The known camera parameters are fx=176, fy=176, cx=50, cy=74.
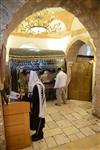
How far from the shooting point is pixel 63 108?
21.2 ft

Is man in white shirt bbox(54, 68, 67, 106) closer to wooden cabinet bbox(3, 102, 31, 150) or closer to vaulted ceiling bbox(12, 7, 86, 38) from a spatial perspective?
vaulted ceiling bbox(12, 7, 86, 38)

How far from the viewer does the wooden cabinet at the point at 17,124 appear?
11.4 feet

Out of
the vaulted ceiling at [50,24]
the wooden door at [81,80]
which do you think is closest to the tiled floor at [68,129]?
the wooden door at [81,80]

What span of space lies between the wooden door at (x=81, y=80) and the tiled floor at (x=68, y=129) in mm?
1517

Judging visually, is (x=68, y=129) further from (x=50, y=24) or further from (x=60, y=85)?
(x=50, y=24)

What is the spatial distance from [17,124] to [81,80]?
4864 millimetres

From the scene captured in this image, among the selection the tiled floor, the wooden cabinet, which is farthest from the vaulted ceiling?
the wooden cabinet

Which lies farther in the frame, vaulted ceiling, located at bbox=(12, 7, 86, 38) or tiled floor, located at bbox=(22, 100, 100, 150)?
vaulted ceiling, located at bbox=(12, 7, 86, 38)

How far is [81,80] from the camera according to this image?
7914 mm

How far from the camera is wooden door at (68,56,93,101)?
777cm

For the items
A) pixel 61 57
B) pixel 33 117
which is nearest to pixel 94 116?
pixel 33 117

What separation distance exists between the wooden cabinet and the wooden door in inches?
180

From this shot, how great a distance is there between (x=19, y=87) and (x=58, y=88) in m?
1.59

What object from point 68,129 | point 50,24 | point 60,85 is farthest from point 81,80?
point 68,129
